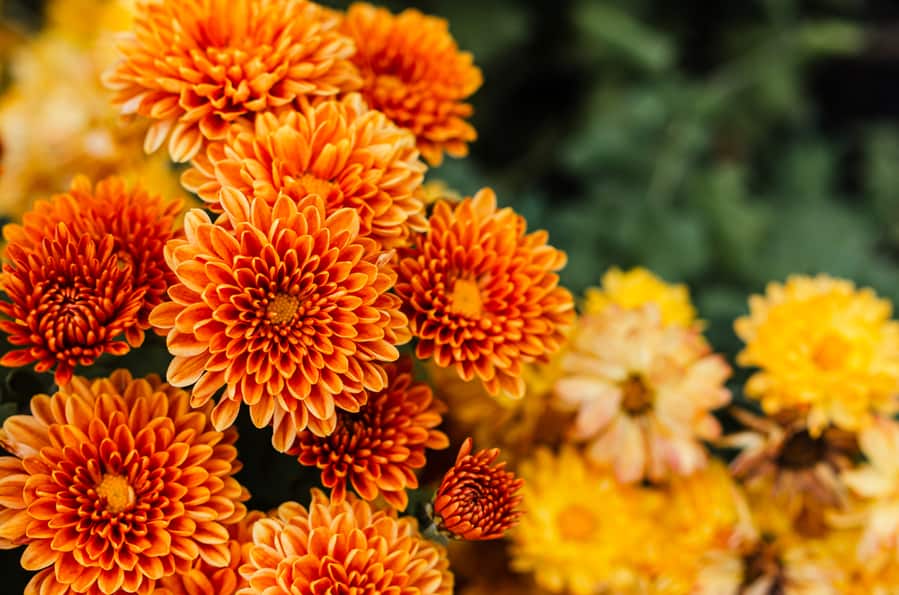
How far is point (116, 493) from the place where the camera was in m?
0.51

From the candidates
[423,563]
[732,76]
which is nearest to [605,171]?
[732,76]

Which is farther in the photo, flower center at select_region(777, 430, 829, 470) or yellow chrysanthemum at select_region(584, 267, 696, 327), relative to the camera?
yellow chrysanthemum at select_region(584, 267, 696, 327)

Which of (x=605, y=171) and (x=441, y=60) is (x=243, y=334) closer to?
(x=441, y=60)

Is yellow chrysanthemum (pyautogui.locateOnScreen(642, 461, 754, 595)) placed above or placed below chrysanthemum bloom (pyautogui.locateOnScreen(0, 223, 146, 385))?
above

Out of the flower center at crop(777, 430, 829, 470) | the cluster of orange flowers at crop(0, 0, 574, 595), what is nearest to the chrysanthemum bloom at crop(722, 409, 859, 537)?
the flower center at crop(777, 430, 829, 470)

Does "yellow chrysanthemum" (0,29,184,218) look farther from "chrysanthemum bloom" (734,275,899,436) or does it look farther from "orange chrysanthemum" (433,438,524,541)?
Result: "chrysanthemum bloom" (734,275,899,436)

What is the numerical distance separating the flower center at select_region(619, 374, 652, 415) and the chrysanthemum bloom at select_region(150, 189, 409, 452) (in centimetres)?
35

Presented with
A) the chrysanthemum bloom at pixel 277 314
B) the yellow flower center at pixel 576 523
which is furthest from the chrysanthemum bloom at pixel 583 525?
the chrysanthemum bloom at pixel 277 314

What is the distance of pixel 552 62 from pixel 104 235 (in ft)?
4.23

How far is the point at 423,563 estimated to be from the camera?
54cm

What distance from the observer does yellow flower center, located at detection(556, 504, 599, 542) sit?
0.80 meters

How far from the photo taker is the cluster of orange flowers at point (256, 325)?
1.63 ft

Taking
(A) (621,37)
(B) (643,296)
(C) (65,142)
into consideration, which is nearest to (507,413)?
(B) (643,296)

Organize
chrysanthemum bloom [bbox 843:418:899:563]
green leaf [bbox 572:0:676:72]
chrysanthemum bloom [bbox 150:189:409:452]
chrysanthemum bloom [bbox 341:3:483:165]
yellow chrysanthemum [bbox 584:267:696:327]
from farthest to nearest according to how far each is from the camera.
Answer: green leaf [bbox 572:0:676:72]
yellow chrysanthemum [bbox 584:267:696:327]
chrysanthemum bloom [bbox 843:418:899:563]
chrysanthemum bloom [bbox 341:3:483:165]
chrysanthemum bloom [bbox 150:189:409:452]
